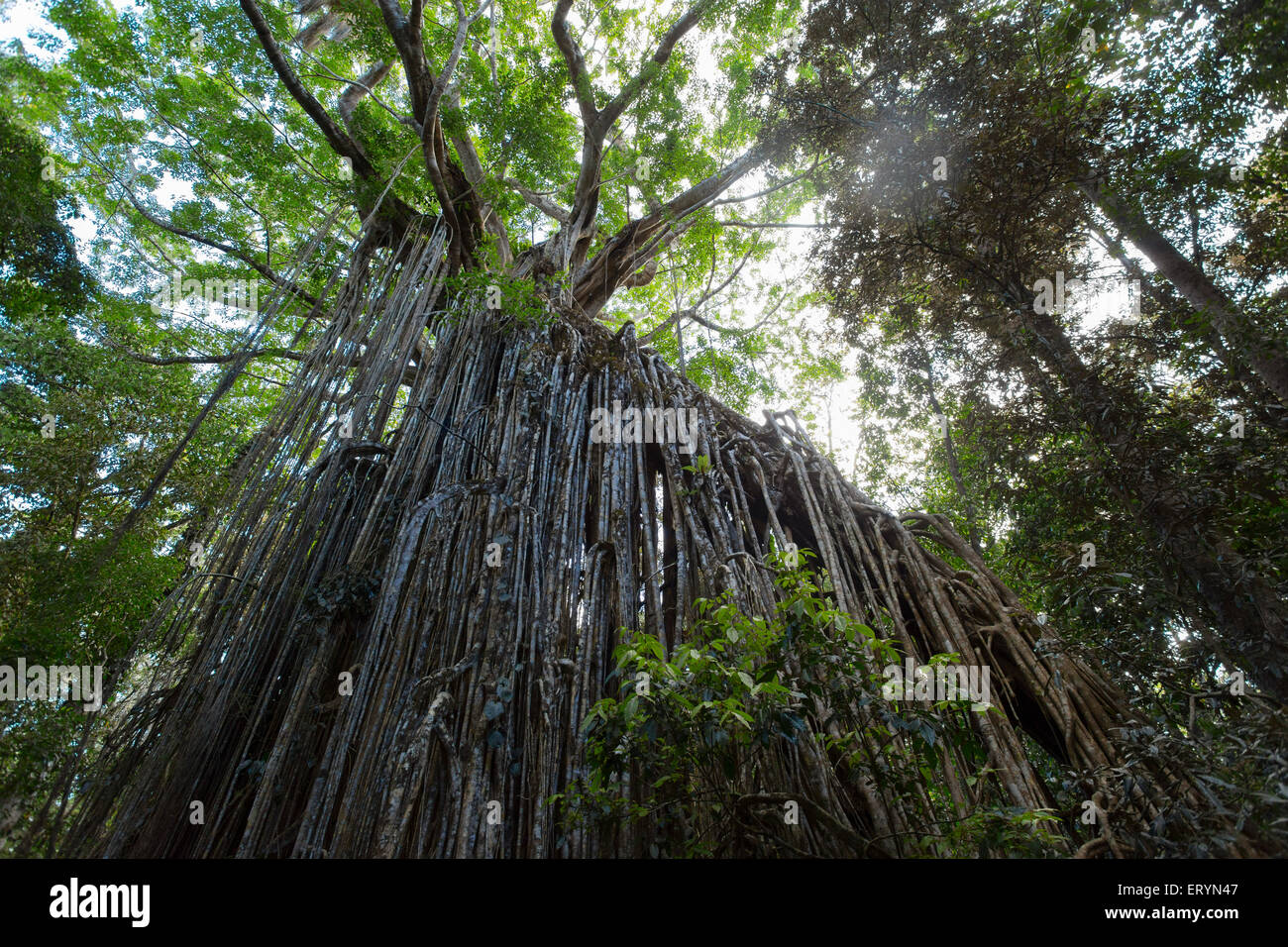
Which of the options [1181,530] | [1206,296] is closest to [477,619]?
[1181,530]

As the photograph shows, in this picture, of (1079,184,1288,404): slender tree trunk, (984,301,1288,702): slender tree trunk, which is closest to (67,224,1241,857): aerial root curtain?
(984,301,1288,702): slender tree trunk

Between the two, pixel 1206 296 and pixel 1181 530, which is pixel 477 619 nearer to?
pixel 1181 530

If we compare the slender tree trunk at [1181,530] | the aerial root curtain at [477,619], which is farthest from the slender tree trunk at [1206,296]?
the aerial root curtain at [477,619]

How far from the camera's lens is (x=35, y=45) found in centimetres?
589

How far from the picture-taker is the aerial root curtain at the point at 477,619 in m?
2.15

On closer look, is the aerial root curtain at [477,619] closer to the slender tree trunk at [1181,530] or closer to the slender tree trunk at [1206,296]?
the slender tree trunk at [1181,530]

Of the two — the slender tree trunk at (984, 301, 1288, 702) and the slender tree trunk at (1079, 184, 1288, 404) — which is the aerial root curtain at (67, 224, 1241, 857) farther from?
the slender tree trunk at (1079, 184, 1288, 404)

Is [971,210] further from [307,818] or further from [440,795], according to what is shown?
[307,818]

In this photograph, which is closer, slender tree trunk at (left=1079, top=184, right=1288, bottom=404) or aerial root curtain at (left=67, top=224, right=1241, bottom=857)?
aerial root curtain at (left=67, top=224, right=1241, bottom=857)

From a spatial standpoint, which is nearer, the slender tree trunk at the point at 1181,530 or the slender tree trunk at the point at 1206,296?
the slender tree trunk at the point at 1181,530

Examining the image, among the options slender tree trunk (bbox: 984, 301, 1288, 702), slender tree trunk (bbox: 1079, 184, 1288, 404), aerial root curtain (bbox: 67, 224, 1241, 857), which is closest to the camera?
aerial root curtain (bbox: 67, 224, 1241, 857)

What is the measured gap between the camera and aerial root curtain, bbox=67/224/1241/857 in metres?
2.15

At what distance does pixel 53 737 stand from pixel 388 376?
8.74ft
